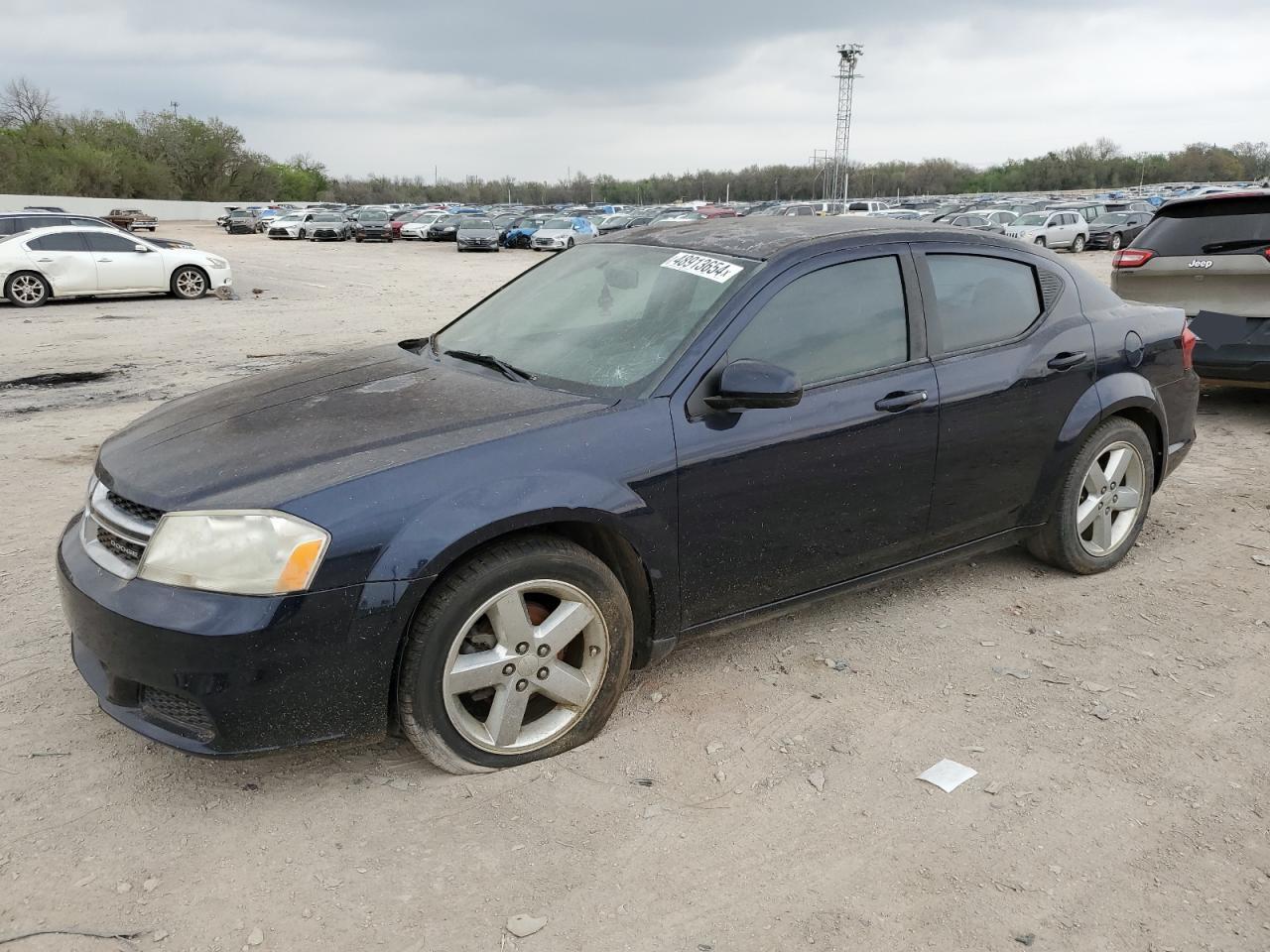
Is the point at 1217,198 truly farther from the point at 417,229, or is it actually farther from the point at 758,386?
the point at 417,229

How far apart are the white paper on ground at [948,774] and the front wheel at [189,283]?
59.6 ft

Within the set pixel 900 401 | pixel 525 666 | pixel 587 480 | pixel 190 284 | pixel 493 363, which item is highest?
pixel 493 363

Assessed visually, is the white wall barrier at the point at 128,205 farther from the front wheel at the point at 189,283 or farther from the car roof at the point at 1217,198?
the car roof at the point at 1217,198

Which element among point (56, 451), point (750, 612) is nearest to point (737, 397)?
point (750, 612)

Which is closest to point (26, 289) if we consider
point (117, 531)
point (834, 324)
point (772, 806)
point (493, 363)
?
point (493, 363)

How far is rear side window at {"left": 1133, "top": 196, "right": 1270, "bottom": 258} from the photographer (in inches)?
279

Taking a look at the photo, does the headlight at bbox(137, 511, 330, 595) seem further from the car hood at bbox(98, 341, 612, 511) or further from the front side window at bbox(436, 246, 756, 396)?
the front side window at bbox(436, 246, 756, 396)

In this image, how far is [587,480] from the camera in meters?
3.04

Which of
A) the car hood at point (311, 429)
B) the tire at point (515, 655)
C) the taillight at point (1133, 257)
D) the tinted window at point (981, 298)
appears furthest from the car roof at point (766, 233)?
the taillight at point (1133, 257)

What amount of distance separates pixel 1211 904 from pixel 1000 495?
192 centimetres

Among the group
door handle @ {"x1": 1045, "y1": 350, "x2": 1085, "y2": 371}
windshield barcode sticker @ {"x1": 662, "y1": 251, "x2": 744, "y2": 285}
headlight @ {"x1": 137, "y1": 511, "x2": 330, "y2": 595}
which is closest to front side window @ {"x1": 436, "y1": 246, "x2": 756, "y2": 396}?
windshield barcode sticker @ {"x1": 662, "y1": 251, "x2": 744, "y2": 285}

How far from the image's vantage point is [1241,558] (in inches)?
192

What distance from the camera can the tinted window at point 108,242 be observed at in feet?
57.3

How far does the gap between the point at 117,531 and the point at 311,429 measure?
63 cm
